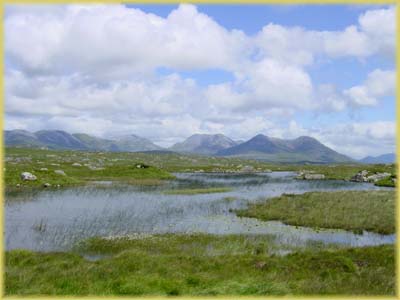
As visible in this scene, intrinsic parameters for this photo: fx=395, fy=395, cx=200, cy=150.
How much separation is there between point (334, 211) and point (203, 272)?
33452 millimetres

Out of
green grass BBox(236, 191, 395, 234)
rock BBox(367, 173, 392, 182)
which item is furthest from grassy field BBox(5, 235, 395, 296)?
rock BBox(367, 173, 392, 182)

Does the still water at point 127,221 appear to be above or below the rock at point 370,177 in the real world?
below

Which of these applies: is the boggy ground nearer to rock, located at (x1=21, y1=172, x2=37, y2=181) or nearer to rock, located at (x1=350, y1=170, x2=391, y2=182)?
rock, located at (x1=21, y1=172, x2=37, y2=181)

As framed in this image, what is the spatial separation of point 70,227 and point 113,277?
23.1m

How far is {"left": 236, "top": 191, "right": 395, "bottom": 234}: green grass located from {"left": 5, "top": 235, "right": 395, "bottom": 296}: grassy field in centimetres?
1311

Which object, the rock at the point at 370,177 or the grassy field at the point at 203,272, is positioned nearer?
the grassy field at the point at 203,272

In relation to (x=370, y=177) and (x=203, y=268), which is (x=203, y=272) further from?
(x=370, y=177)

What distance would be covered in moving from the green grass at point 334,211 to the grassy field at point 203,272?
516 inches

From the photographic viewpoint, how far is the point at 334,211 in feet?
173

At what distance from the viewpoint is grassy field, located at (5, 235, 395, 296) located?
1991 centimetres

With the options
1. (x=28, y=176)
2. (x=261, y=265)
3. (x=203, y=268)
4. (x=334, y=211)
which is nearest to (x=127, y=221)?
(x=203, y=268)

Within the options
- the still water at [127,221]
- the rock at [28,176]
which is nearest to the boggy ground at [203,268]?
the still water at [127,221]

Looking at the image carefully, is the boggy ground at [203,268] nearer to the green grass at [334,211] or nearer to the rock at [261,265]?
the rock at [261,265]

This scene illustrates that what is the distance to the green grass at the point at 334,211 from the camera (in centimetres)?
4456
